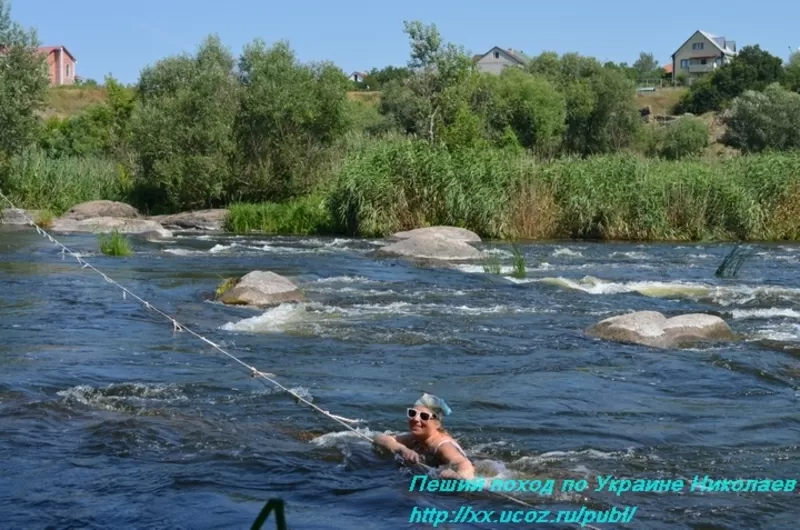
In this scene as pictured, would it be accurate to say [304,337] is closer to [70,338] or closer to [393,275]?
[70,338]

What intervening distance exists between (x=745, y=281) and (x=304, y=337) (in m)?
10.6

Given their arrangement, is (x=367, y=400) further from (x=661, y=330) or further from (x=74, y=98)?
(x=74, y=98)

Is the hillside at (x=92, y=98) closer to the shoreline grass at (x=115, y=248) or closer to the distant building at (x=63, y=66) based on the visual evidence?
the distant building at (x=63, y=66)

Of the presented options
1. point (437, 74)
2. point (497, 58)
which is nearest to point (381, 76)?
point (497, 58)

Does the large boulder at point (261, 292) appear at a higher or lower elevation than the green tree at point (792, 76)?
lower

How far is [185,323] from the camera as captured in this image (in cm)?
1468

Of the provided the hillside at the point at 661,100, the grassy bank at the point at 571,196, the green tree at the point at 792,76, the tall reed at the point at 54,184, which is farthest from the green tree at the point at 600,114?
the grassy bank at the point at 571,196

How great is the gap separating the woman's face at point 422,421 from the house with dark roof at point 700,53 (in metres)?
138

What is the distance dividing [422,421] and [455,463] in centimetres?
40

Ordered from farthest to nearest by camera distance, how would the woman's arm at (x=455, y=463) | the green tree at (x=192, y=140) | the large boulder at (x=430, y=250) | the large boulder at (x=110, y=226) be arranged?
the green tree at (x=192, y=140) → the large boulder at (x=110, y=226) → the large boulder at (x=430, y=250) → the woman's arm at (x=455, y=463)

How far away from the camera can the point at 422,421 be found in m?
7.62

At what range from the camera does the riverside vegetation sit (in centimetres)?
3152

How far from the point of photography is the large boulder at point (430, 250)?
80.2 ft

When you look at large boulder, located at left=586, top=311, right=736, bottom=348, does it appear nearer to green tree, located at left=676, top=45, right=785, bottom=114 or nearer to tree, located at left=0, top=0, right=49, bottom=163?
tree, located at left=0, top=0, right=49, bottom=163
